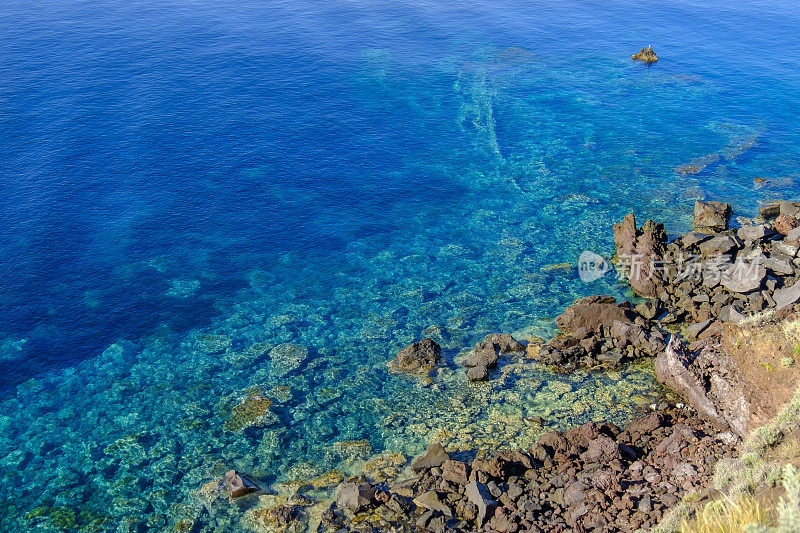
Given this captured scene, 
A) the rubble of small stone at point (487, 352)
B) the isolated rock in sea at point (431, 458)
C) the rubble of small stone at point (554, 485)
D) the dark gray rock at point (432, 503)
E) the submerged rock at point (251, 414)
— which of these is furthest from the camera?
the rubble of small stone at point (487, 352)

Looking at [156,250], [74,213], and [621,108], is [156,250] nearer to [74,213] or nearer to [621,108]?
[74,213]

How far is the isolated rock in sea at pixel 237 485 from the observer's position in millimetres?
35812

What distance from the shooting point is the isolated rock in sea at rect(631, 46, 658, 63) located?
12150 cm

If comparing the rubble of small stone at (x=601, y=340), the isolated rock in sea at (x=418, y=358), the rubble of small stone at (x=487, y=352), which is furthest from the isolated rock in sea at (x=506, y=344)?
the isolated rock in sea at (x=418, y=358)

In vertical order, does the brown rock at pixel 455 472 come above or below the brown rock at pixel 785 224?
below

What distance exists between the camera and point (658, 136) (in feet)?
300

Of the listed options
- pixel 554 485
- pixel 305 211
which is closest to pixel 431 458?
pixel 554 485

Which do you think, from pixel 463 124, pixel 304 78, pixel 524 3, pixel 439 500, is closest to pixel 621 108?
pixel 463 124

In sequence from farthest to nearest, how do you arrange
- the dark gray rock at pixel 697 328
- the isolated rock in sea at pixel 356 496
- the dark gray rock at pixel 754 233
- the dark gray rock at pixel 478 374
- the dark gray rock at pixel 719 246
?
the dark gray rock at pixel 754 233 < the dark gray rock at pixel 719 246 < the dark gray rock at pixel 697 328 < the dark gray rock at pixel 478 374 < the isolated rock in sea at pixel 356 496

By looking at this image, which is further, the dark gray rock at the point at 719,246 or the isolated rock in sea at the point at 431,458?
the dark gray rock at the point at 719,246

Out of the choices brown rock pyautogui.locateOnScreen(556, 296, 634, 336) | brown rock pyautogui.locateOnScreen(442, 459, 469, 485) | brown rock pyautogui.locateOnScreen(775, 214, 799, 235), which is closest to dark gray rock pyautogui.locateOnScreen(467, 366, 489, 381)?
brown rock pyautogui.locateOnScreen(556, 296, 634, 336)

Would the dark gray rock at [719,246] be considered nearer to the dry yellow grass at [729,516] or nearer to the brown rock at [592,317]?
the brown rock at [592,317]

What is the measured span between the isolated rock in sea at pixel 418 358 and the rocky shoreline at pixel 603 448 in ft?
0.31

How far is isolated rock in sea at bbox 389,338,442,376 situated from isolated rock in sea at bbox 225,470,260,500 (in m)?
14.8
